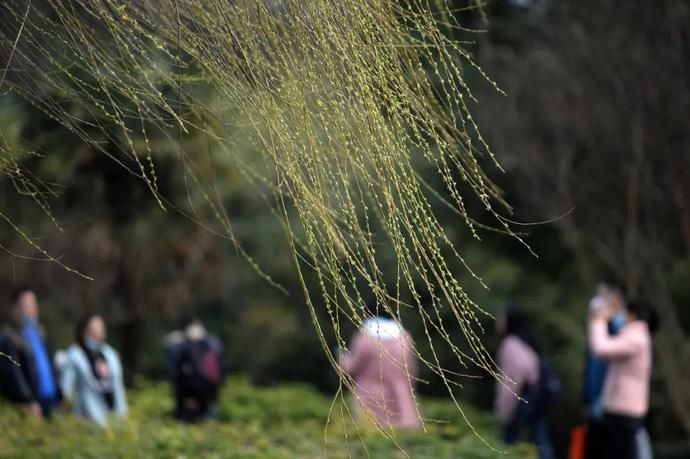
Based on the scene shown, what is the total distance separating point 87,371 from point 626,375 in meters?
4.76

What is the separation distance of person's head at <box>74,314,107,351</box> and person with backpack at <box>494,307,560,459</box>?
355cm

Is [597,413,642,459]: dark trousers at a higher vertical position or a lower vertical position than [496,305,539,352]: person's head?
lower

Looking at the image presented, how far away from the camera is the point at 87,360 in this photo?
10.6m

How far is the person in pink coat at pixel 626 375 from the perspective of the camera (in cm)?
850

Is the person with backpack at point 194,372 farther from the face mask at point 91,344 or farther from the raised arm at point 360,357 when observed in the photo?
the raised arm at point 360,357

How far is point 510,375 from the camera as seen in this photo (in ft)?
33.6

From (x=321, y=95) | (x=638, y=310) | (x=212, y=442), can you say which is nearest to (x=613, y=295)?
(x=638, y=310)

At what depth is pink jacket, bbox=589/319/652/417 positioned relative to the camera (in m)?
8.48

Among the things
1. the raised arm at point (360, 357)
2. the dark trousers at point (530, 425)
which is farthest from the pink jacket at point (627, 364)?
the raised arm at point (360, 357)

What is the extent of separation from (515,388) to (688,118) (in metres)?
4.40

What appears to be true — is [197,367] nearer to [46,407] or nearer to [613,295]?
[46,407]

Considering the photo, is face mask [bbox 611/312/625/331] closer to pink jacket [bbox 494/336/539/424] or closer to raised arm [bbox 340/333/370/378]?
pink jacket [bbox 494/336/539/424]

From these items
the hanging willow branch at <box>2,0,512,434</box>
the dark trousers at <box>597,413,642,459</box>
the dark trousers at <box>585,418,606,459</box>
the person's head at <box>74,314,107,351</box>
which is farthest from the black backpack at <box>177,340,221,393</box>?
the hanging willow branch at <box>2,0,512,434</box>

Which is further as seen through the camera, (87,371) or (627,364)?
(87,371)
